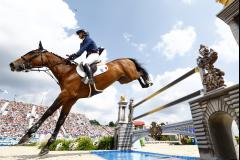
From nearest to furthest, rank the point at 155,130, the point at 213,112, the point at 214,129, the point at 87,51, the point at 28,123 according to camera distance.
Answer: the point at 213,112
the point at 214,129
the point at 87,51
the point at 155,130
the point at 28,123

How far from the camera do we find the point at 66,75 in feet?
19.8

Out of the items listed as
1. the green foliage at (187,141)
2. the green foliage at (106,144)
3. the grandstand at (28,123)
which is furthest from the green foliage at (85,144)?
the grandstand at (28,123)

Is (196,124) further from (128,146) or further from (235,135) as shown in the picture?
(128,146)

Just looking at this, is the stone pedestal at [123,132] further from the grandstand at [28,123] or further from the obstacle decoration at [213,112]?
the grandstand at [28,123]

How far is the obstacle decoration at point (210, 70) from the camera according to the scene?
4.39 metres

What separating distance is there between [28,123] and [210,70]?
4353 centimetres

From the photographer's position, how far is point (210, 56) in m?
4.68

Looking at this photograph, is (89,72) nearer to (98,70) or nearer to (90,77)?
(90,77)

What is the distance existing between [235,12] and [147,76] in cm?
355

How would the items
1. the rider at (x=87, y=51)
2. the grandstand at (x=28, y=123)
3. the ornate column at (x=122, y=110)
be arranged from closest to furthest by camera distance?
the rider at (x=87, y=51), the ornate column at (x=122, y=110), the grandstand at (x=28, y=123)

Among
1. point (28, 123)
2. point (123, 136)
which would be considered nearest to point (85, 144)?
point (123, 136)

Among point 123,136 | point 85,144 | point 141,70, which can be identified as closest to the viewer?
point 141,70

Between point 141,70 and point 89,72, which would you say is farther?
point 141,70

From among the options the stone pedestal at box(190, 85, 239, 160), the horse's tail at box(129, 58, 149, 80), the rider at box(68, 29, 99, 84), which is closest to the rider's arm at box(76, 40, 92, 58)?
the rider at box(68, 29, 99, 84)
